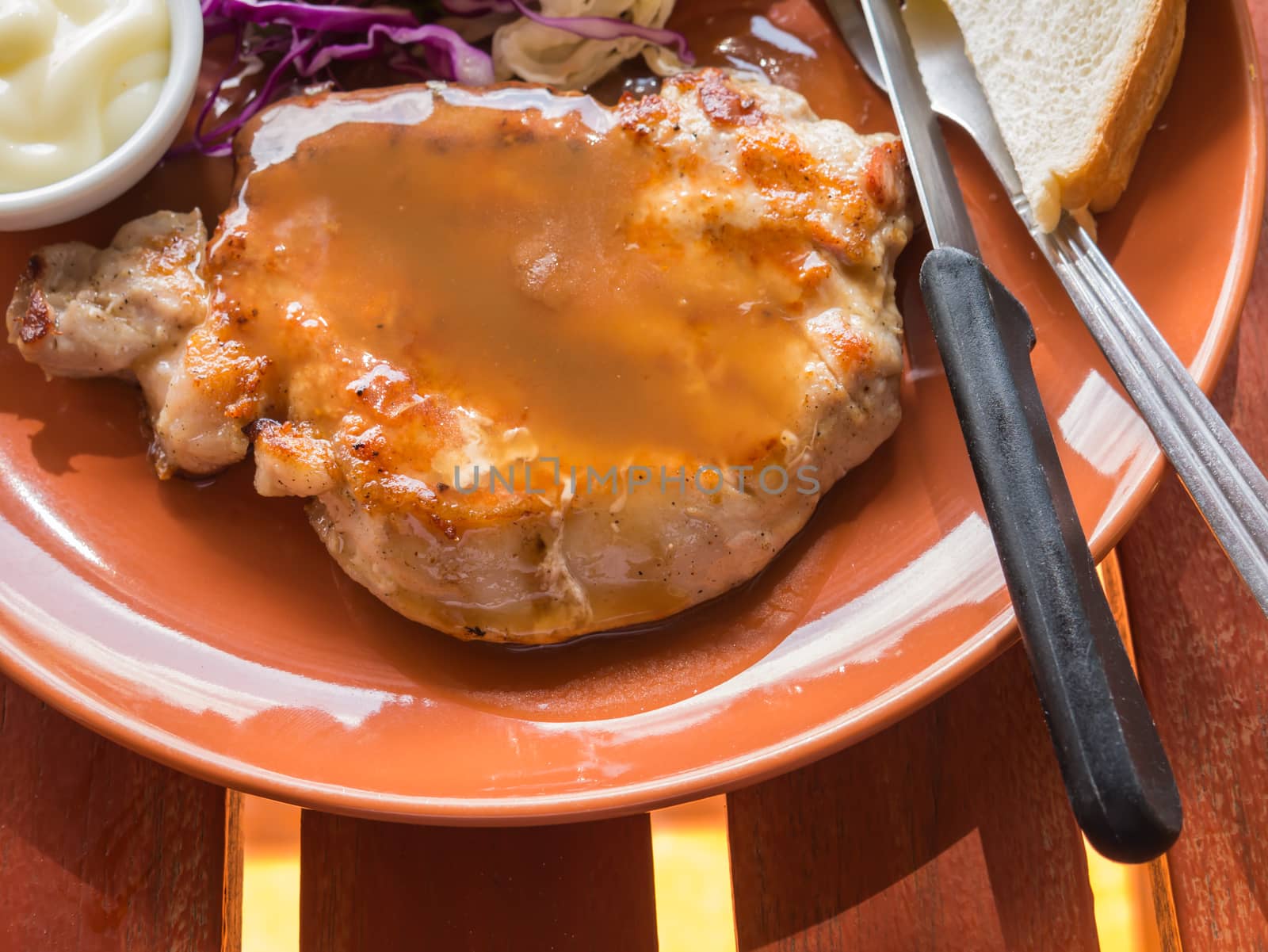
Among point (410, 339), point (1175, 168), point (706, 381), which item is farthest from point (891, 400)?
point (410, 339)

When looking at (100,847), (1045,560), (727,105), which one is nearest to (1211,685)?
(1045,560)

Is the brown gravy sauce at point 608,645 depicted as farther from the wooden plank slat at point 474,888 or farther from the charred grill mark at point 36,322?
the charred grill mark at point 36,322

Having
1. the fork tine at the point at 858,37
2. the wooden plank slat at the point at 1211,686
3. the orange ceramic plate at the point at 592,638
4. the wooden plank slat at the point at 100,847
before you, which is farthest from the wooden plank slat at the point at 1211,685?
the wooden plank slat at the point at 100,847

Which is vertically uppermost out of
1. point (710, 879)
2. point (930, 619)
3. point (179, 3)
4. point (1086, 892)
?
point (179, 3)

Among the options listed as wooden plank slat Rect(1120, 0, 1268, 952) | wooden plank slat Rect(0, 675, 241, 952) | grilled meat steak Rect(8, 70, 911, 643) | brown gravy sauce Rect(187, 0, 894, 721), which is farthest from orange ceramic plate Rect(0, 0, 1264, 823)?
wooden plank slat Rect(1120, 0, 1268, 952)

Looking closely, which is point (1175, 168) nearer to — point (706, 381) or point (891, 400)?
point (891, 400)

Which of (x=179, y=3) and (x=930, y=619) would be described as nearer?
(x=930, y=619)

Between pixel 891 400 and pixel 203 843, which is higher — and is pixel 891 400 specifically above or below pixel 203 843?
above
